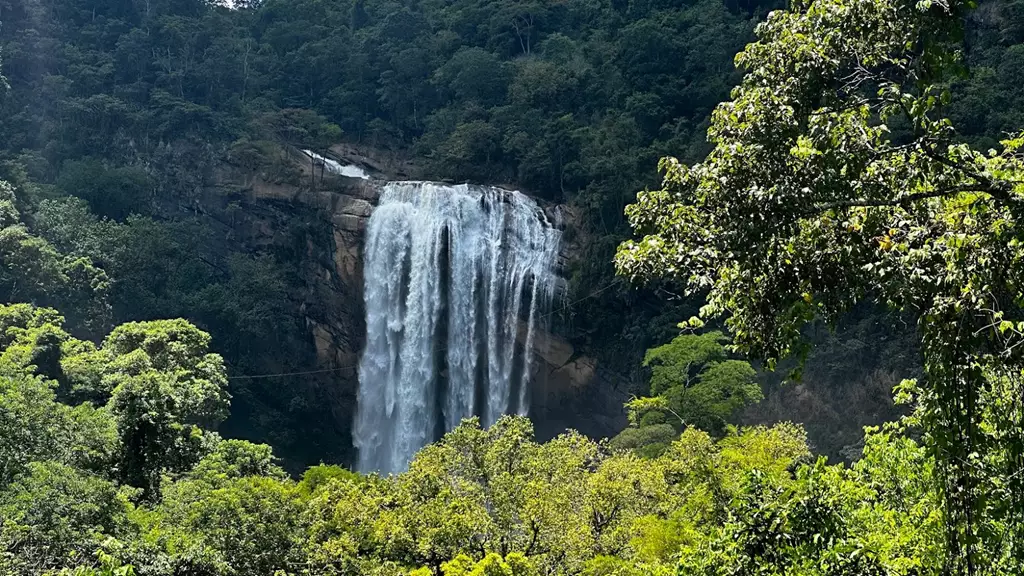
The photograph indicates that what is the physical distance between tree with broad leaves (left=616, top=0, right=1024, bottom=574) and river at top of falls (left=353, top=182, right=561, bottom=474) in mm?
24907

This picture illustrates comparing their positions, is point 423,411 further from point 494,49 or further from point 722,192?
point 722,192

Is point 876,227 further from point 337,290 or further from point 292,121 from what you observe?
point 292,121

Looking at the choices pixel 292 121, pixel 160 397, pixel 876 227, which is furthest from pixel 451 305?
pixel 876 227

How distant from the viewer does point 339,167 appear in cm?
3619

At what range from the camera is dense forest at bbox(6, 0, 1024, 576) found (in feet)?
16.8

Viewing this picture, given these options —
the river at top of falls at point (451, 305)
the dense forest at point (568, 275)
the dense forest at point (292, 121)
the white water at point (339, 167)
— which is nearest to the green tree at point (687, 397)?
the dense forest at point (568, 275)

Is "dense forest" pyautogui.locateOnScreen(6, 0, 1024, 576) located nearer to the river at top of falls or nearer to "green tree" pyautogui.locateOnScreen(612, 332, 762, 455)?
"green tree" pyautogui.locateOnScreen(612, 332, 762, 455)

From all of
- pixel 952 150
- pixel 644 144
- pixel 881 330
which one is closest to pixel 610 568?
pixel 952 150

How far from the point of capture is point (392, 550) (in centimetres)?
1305

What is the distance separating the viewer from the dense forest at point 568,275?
5.13 metres

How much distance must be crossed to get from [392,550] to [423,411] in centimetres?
1824

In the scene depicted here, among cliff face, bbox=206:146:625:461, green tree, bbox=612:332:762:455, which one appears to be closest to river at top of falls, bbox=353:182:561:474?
cliff face, bbox=206:146:625:461

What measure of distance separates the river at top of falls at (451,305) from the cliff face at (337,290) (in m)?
0.78

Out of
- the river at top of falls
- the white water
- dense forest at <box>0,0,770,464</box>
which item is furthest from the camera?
the white water
